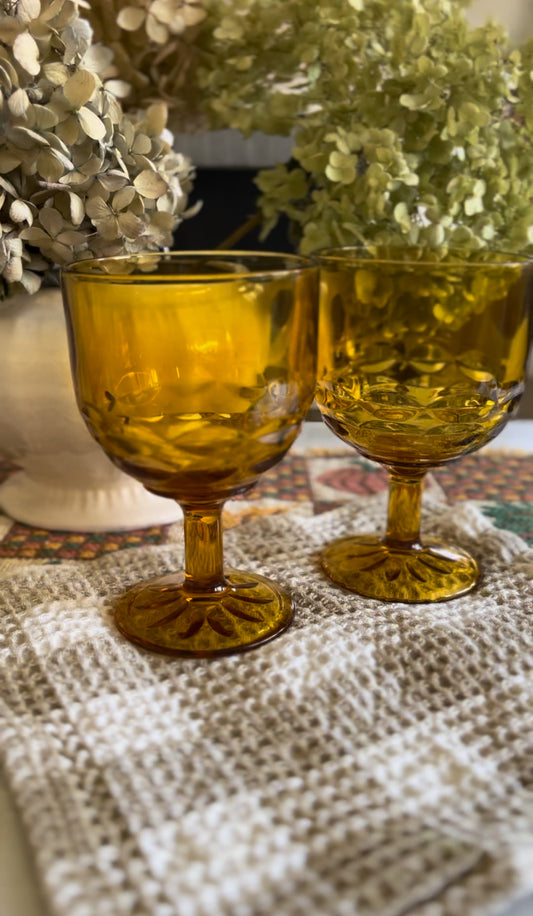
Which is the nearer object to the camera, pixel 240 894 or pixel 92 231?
pixel 240 894

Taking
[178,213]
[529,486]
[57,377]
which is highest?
[178,213]

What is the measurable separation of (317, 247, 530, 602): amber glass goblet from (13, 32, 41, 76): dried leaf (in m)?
0.21

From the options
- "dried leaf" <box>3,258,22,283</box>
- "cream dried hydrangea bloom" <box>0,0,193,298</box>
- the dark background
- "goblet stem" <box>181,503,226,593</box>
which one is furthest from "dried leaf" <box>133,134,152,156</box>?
the dark background

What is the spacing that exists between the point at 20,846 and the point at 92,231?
0.38 meters

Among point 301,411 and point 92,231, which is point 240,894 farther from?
point 92,231

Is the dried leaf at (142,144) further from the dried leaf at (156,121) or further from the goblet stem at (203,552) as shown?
the goblet stem at (203,552)

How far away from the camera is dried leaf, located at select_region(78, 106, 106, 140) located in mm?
484

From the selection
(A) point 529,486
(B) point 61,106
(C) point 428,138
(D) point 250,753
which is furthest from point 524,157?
(D) point 250,753

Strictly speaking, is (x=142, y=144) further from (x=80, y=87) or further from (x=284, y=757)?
(x=284, y=757)

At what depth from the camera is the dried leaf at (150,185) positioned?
0.52 m

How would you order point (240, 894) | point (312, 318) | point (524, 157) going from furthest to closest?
point (524, 157) < point (312, 318) < point (240, 894)

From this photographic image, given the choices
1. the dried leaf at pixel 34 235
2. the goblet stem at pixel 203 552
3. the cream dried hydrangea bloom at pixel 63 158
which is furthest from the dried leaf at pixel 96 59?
the goblet stem at pixel 203 552

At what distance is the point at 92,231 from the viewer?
0.54 m

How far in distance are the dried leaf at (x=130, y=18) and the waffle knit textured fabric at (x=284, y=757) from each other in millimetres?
446
